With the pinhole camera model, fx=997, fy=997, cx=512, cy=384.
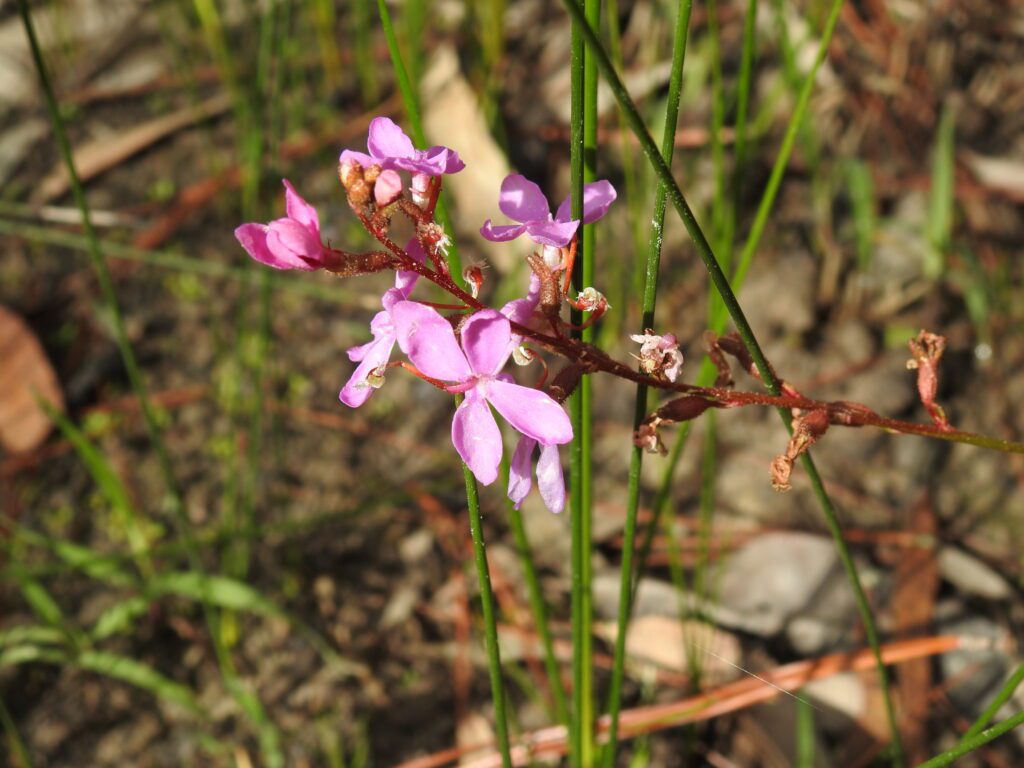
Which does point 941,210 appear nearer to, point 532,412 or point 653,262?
point 653,262

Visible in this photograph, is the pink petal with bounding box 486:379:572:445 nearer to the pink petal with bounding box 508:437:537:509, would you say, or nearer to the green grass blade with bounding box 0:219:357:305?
the pink petal with bounding box 508:437:537:509

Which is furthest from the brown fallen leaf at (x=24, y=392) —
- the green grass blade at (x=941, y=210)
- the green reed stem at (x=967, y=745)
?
the green grass blade at (x=941, y=210)

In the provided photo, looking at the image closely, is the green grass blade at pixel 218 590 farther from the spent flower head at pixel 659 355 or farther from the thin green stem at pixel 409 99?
the spent flower head at pixel 659 355

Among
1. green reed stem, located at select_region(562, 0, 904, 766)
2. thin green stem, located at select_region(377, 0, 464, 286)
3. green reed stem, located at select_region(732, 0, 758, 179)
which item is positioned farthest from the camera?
green reed stem, located at select_region(732, 0, 758, 179)

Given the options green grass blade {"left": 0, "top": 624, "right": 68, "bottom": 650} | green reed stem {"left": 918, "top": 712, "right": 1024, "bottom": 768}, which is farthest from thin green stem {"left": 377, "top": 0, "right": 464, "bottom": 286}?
green grass blade {"left": 0, "top": 624, "right": 68, "bottom": 650}

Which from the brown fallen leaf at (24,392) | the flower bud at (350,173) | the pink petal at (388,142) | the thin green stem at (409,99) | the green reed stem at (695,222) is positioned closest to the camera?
the green reed stem at (695,222)

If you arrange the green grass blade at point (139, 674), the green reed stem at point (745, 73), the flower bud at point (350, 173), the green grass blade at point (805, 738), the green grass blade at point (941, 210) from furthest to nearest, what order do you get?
1. the green grass blade at point (941, 210)
2. the green grass blade at point (139, 674)
3. the green grass blade at point (805, 738)
4. the green reed stem at point (745, 73)
5. the flower bud at point (350, 173)
